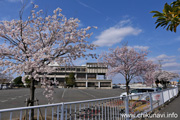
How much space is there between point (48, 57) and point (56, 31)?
2071mm

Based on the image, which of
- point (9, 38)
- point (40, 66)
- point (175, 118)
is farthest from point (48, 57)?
point (175, 118)

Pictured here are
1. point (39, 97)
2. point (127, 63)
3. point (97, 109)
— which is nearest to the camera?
point (97, 109)

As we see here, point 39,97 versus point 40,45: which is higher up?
point 40,45

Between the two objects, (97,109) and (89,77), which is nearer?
(97,109)

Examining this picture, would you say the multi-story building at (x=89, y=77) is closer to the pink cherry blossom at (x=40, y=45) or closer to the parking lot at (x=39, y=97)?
the parking lot at (x=39, y=97)

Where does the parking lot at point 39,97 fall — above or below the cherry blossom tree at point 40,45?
below

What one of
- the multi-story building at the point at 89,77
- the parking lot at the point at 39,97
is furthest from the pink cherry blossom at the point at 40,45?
the multi-story building at the point at 89,77

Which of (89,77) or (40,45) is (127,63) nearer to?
(40,45)

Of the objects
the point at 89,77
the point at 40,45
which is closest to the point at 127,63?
the point at 40,45

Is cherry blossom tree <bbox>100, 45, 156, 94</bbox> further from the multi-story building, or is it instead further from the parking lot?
the multi-story building

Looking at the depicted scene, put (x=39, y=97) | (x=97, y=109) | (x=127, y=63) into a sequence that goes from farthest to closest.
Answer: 1. (x=39, y=97)
2. (x=127, y=63)
3. (x=97, y=109)

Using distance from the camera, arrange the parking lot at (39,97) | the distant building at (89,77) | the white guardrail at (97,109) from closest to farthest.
Result: 1. the white guardrail at (97,109)
2. the parking lot at (39,97)
3. the distant building at (89,77)

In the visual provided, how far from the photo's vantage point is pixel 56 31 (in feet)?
26.5

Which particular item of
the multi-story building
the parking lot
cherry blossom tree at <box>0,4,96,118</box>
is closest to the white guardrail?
cherry blossom tree at <box>0,4,96,118</box>
